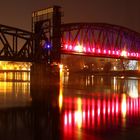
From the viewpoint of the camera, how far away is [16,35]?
223 feet

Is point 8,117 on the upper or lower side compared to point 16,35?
lower

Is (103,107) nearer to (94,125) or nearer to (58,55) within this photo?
(94,125)

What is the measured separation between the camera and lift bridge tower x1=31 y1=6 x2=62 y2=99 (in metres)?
73.4

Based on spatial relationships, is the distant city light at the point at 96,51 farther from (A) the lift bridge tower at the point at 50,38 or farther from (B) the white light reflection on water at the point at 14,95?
(B) the white light reflection on water at the point at 14,95

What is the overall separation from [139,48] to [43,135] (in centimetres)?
13296

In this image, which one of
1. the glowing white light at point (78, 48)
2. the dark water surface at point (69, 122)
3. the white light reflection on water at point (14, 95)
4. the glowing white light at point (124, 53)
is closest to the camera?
the dark water surface at point (69, 122)

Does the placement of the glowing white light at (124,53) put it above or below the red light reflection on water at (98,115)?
above

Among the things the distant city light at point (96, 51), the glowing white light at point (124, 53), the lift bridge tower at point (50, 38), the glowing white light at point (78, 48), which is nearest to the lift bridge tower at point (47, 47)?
the lift bridge tower at point (50, 38)

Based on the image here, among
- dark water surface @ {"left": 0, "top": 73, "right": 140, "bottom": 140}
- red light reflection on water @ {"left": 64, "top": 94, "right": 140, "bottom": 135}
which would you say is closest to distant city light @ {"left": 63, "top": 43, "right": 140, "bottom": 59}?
red light reflection on water @ {"left": 64, "top": 94, "right": 140, "bottom": 135}

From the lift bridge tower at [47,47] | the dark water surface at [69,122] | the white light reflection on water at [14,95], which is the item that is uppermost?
the lift bridge tower at [47,47]

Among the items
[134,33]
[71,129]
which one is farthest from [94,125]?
[134,33]

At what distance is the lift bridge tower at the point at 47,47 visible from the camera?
73.4 metres

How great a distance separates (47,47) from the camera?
7725 centimetres

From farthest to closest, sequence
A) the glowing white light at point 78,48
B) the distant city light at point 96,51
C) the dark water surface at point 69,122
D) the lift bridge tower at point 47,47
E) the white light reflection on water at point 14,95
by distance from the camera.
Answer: the glowing white light at point 78,48 < the distant city light at point 96,51 < the lift bridge tower at point 47,47 < the white light reflection on water at point 14,95 < the dark water surface at point 69,122
